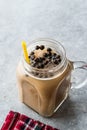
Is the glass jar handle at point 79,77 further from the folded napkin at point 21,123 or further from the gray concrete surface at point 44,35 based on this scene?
the folded napkin at point 21,123

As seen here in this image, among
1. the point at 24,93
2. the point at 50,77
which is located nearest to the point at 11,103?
the point at 24,93

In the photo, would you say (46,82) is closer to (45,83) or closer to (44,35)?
(45,83)

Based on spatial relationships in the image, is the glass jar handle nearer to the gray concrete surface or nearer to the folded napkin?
the gray concrete surface

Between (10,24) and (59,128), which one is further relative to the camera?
(10,24)

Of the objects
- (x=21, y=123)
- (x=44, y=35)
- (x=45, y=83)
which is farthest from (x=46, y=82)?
(x=44, y=35)

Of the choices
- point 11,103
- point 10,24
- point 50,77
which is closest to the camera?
point 50,77

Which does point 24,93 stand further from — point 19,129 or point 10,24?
point 10,24
